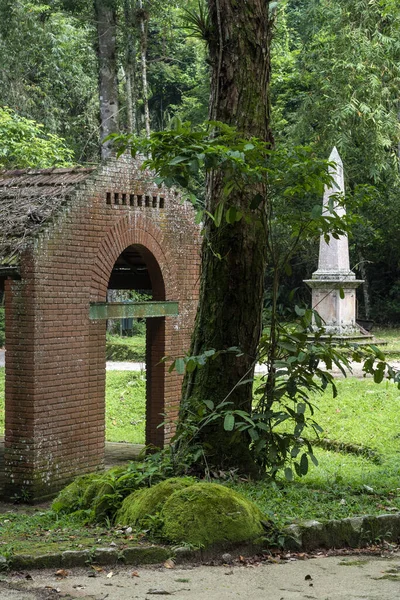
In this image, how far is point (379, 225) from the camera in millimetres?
34031

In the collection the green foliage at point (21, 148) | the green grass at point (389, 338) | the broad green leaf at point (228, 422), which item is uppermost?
the green foliage at point (21, 148)

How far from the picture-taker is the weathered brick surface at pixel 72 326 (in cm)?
1141

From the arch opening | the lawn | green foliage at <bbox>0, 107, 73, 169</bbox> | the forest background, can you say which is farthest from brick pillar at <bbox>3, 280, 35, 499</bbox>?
the forest background

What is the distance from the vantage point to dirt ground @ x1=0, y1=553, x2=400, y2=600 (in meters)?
5.57

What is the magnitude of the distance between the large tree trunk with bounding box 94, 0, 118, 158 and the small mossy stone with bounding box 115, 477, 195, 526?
1770 cm

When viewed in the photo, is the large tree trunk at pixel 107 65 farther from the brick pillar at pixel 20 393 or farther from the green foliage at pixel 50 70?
the brick pillar at pixel 20 393

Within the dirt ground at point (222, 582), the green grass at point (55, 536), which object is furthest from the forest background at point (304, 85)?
the dirt ground at point (222, 582)

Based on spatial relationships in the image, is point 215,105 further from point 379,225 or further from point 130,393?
point 379,225

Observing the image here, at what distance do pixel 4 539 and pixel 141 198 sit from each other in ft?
23.5

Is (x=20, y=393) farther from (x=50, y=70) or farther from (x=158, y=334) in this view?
→ (x=50, y=70)

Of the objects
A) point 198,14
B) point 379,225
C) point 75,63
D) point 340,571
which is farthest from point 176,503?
point 379,225

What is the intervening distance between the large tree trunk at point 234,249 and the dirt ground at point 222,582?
2366 mm

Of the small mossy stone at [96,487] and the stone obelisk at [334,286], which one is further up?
the stone obelisk at [334,286]

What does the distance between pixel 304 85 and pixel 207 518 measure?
30710mm
